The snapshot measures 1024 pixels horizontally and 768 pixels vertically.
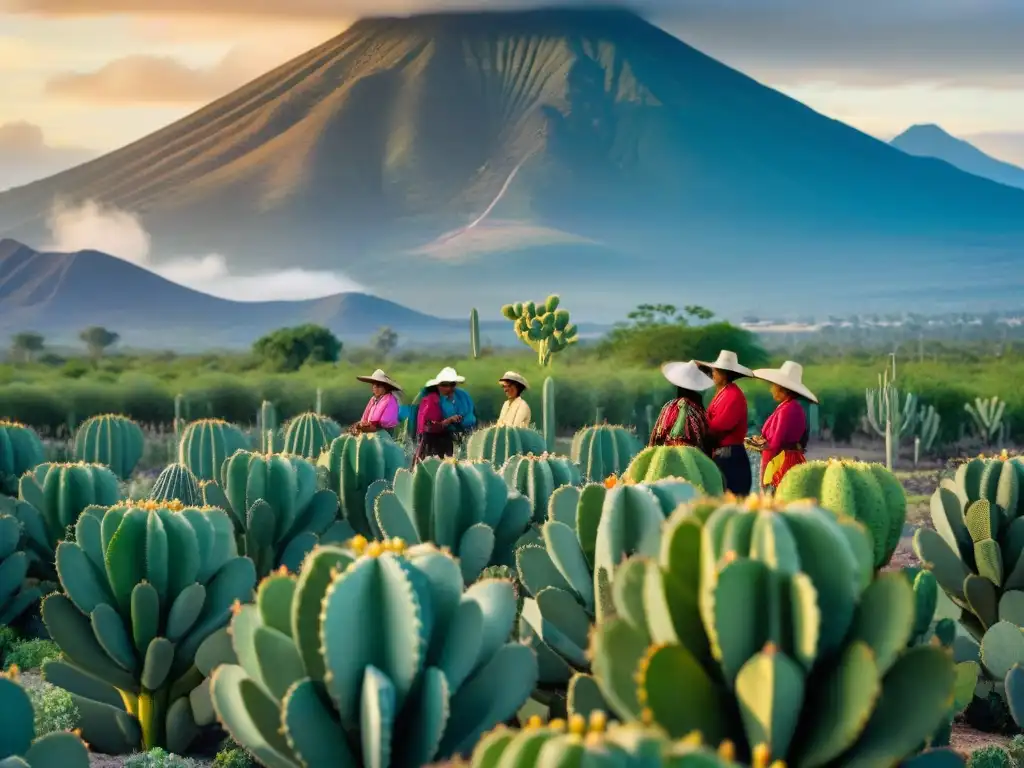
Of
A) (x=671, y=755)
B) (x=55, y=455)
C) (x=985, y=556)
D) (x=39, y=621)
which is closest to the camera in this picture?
(x=671, y=755)

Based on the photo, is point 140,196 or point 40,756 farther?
point 140,196

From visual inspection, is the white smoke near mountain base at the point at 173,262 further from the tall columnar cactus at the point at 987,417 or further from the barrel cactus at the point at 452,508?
the barrel cactus at the point at 452,508

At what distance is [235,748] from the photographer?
550cm

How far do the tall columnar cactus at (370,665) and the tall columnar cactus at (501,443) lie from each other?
579cm

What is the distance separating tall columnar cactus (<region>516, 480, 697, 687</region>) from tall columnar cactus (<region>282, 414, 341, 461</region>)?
6051 mm

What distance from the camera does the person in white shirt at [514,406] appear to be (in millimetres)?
10414

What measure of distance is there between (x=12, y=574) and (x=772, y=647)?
17.8ft

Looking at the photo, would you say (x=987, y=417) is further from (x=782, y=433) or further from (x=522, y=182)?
(x=522, y=182)

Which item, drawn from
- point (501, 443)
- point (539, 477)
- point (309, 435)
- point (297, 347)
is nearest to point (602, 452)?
point (501, 443)

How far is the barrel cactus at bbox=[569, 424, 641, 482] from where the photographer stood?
10164 millimetres

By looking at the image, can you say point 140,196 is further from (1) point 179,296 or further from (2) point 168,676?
(2) point 168,676

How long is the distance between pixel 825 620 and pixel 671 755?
95 centimetres

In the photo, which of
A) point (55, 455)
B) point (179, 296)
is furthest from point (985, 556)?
point (179, 296)

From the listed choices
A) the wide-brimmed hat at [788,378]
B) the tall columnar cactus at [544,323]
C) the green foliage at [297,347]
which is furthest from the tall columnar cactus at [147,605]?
the green foliage at [297,347]
